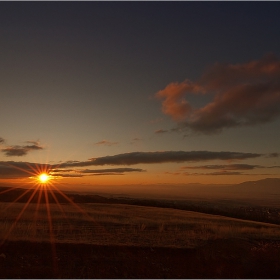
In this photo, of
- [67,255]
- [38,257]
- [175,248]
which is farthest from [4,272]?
[175,248]

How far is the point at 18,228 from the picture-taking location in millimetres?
22266

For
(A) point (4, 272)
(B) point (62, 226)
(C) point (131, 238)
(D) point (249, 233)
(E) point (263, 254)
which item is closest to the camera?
(A) point (4, 272)

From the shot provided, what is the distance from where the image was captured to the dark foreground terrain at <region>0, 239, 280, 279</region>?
15.6 meters

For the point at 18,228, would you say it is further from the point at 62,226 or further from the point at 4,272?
the point at 4,272

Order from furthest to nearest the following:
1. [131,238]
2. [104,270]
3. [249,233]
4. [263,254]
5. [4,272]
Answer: [249,233]
[131,238]
[263,254]
[104,270]
[4,272]

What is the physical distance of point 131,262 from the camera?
16938mm

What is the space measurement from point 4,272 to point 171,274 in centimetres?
766

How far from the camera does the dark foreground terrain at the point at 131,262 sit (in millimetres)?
15556

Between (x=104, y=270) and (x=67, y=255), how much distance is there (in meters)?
2.27

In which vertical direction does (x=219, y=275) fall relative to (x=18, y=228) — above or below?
below

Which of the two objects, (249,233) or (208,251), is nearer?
(208,251)

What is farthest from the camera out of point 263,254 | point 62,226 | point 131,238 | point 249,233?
point 249,233

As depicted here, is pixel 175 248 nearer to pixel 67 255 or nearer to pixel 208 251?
pixel 208 251

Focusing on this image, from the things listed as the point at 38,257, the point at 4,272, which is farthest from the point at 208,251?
the point at 4,272
